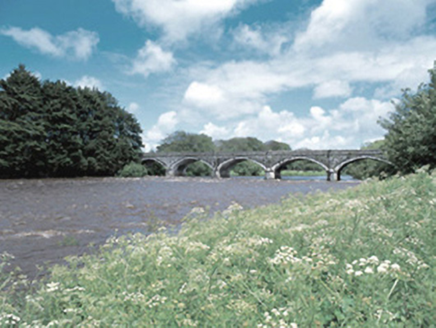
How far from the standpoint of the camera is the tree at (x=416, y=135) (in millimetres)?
19094

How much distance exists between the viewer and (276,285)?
3.87 m

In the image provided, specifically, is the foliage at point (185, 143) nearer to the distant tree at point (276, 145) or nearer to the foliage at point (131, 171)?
the foliage at point (131, 171)

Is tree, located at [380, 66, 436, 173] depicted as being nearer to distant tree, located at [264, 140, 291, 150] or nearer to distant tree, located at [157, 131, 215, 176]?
distant tree, located at [157, 131, 215, 176]

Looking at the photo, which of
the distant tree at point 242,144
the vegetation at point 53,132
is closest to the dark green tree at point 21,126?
the vegetation at point 53,132

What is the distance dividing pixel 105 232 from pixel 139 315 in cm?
973

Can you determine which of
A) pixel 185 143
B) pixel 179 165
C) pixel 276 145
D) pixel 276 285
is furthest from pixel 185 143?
pixel 276 285

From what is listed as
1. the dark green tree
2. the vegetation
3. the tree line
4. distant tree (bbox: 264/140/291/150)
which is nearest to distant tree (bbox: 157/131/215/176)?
the tree line

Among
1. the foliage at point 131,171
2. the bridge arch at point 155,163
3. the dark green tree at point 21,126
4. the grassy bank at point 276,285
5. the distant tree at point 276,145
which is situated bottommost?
the grassy bank at point 276,285

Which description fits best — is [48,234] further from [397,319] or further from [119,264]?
[397,319]

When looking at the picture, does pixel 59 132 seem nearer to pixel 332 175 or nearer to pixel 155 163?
pixel 155 163

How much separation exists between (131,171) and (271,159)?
2709 centimetres

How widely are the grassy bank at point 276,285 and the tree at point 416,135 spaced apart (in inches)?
575

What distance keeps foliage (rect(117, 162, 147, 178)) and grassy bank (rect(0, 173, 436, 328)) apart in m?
60.9

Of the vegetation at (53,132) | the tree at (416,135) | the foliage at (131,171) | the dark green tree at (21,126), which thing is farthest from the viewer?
the foliage at (131,171)
